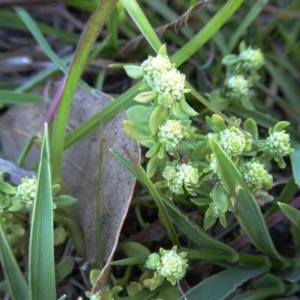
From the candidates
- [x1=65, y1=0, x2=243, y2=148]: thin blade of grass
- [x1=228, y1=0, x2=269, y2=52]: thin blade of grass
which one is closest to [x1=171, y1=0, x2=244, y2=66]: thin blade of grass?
[x1=65, y1=0, x2=243, y2=148]: thin blade of grass

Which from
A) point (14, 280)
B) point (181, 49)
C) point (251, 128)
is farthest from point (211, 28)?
point (14, 280)

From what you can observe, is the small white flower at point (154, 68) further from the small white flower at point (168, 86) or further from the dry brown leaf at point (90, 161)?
the dry brown leaf at point (90, 161)

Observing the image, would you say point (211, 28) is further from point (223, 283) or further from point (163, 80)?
point (223, 283)

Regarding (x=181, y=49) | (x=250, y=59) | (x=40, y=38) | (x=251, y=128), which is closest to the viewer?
(x=251, y=128)

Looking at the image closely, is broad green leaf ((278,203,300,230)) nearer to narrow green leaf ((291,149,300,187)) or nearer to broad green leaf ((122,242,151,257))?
narrow green leaf ((291,149,300,187))

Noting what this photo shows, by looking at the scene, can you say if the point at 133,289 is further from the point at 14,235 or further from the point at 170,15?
the point at 170,15

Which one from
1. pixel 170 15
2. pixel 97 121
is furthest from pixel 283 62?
pixel 97 121

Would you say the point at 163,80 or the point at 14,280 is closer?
the point at 163,80
